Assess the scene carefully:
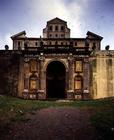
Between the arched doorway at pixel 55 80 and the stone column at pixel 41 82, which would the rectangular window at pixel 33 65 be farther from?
the arched doorway at pixel 55 80

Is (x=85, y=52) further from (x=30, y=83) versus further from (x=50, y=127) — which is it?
(x=50, y=127)

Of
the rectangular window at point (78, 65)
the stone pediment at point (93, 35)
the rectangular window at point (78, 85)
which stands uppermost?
the stone pediment at point (93, 35)

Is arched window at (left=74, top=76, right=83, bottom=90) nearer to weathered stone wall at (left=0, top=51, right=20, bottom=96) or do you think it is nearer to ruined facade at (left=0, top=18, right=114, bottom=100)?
ruined facade at (left=0, top=18, right=114, bottom=100)

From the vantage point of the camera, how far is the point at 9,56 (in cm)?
3738

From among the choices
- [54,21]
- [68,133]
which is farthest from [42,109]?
[54,21]

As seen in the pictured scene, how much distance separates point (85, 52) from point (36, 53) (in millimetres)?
6318

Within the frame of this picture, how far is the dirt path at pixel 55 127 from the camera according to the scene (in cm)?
1235

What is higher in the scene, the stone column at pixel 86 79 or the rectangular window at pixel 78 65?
the rectangular window at pixel 78 65

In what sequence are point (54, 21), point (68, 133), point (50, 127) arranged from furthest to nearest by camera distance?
point (54, 21), point (50, 127), point (68, 133)

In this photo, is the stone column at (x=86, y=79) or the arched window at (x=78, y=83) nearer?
the stone column at (x=86, y=79)

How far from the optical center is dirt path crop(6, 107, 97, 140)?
12.4 m

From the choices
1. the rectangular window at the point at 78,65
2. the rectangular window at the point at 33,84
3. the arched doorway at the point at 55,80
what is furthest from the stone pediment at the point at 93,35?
the rectangular window at the point at 33,84

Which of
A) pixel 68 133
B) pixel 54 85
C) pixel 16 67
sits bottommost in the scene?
pixel 68 133

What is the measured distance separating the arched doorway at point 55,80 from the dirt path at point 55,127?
20.2 m
